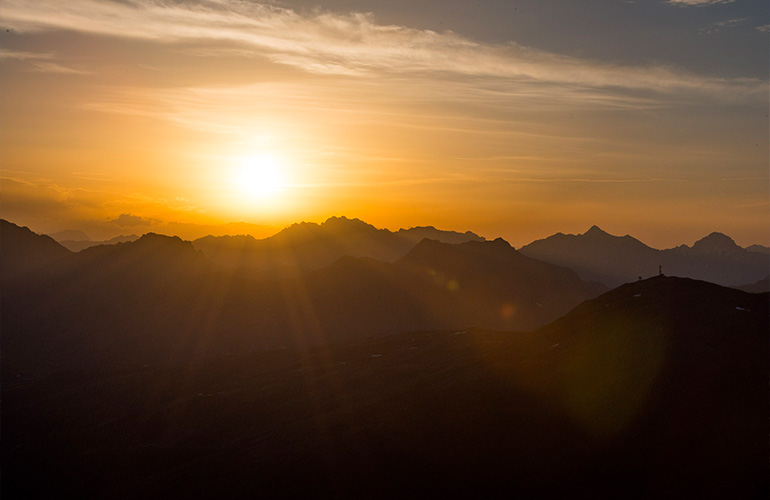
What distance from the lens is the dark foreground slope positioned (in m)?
50.8

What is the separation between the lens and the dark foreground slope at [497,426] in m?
50.8

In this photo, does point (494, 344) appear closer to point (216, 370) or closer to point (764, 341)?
point (764, 341)

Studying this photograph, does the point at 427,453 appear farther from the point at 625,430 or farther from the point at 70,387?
the point at 70,387

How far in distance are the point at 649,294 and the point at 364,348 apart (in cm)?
6480

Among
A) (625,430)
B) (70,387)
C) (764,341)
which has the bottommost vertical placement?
(70,387)

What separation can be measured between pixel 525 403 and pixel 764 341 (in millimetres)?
25725

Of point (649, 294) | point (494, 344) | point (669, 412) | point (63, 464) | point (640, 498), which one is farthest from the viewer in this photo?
point (494, 344)

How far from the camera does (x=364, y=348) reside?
125938 mm

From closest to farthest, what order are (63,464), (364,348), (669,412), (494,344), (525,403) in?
(669,412) < (525,403) < (63,464) < (494,344) < (364,348)

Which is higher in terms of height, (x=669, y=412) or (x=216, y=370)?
(x=669, y=412)

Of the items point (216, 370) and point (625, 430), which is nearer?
point (625, 430)

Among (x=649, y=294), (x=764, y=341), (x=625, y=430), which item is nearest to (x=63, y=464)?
(x=625, y=430)

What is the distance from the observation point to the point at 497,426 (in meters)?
61.4

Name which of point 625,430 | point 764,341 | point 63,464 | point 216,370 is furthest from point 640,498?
point 216,370
